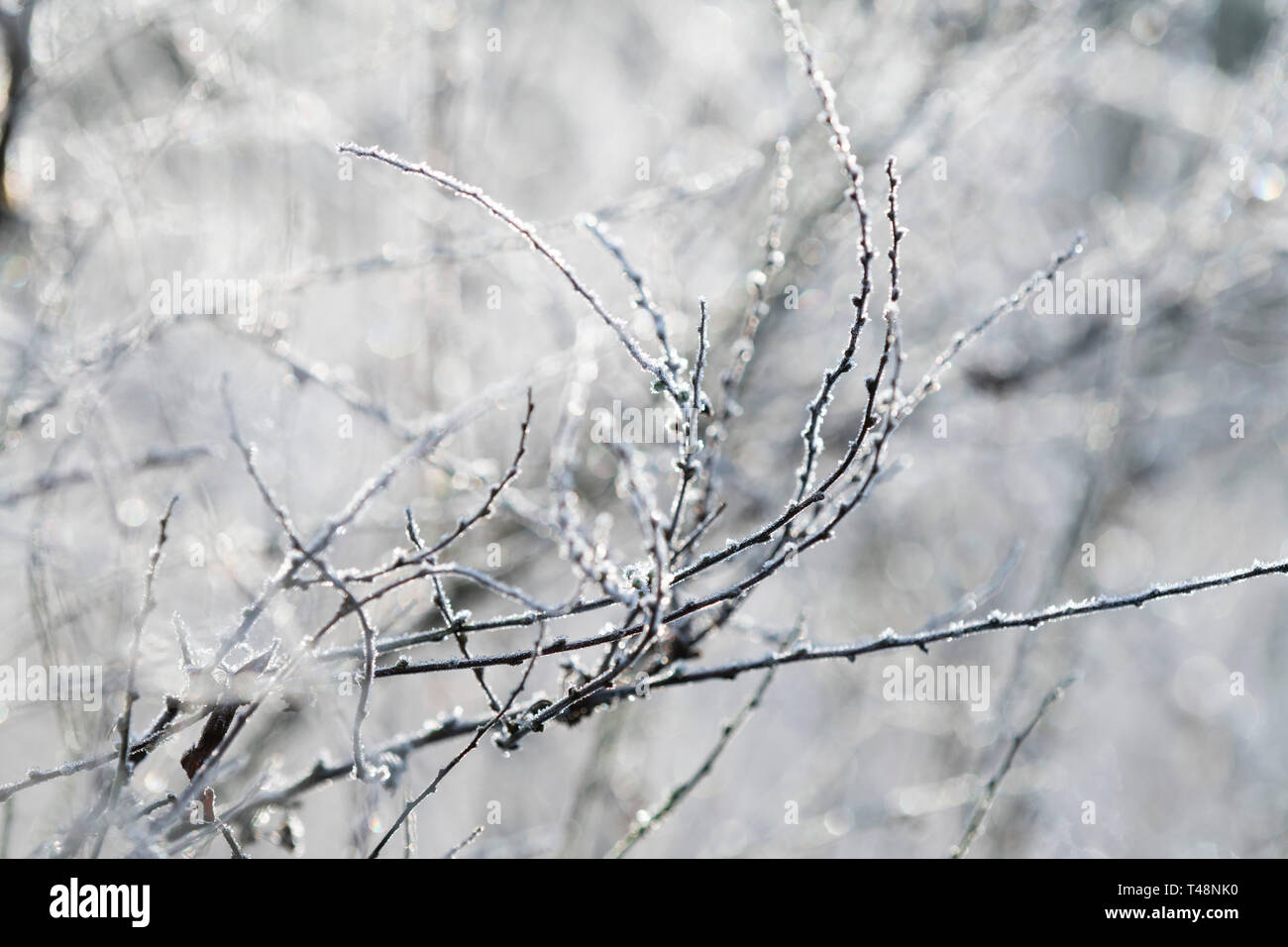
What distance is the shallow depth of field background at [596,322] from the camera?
219cm

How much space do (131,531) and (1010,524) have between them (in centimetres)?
476

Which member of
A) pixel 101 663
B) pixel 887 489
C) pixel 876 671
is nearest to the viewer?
pixel 101 663

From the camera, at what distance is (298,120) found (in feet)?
8.75

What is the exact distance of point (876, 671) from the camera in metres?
5.06

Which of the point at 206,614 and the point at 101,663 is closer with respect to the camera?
the point at 101,663

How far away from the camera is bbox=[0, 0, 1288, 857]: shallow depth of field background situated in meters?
2.19

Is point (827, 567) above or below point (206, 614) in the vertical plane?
above

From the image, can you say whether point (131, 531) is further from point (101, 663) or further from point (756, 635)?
point (756, 635)

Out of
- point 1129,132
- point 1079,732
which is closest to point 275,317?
point 1079,732

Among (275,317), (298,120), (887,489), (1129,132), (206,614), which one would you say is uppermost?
(1129,132)

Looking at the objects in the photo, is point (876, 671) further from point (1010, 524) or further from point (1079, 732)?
point (1079, 732)

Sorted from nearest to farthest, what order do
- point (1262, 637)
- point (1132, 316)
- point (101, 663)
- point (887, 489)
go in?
1. point (101, 663)
2. point (1132, 316)
3. point (887, 489)
4. point (1262, 637)

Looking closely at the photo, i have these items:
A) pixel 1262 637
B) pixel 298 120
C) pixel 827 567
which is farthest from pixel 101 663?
pixel 1262 637

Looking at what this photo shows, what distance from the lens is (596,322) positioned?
2.37 metres
